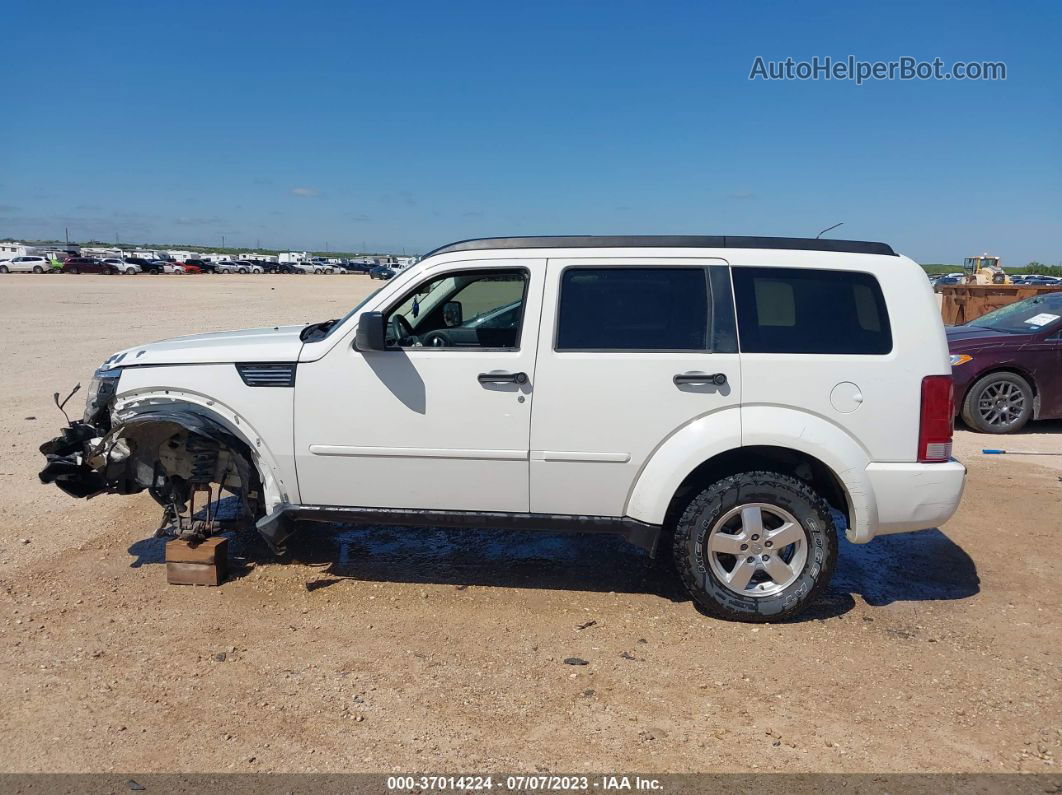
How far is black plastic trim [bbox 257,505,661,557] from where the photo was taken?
4473mm

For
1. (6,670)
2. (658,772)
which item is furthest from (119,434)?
(658,772)

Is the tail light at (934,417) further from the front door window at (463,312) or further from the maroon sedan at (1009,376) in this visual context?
the maroon sedan at (1009,376)

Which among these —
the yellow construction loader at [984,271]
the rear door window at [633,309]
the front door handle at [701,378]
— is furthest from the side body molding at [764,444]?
the yellow construction loader at [984,271]

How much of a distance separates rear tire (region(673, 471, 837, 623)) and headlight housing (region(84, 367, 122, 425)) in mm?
3479

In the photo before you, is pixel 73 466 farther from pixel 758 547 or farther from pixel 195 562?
pixel 758 547

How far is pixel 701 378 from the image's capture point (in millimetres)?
4289

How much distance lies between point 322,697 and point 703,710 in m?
1.74

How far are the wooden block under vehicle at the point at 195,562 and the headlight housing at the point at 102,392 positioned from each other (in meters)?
0.95

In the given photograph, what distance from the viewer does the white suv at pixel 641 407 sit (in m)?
4.28

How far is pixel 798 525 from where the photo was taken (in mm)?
4359

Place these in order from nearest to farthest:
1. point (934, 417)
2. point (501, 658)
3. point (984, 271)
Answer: point (501, 658) < point (934, 417) < point (984, 271)

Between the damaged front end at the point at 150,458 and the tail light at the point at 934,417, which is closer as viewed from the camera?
the tail light at the point at 934,417

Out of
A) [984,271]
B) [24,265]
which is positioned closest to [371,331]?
[984,271]

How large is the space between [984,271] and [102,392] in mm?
32759
